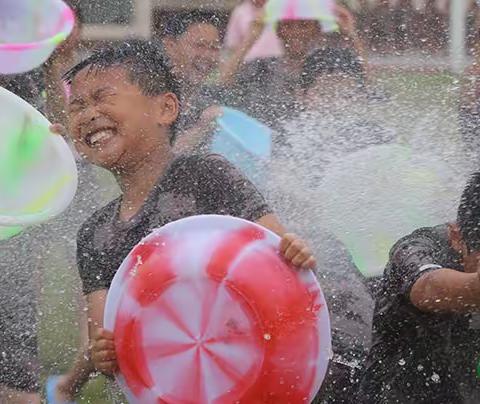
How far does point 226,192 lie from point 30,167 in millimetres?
416

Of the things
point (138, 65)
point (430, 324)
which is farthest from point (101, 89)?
point (430, 324)

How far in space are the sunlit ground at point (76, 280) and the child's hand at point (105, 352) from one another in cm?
41

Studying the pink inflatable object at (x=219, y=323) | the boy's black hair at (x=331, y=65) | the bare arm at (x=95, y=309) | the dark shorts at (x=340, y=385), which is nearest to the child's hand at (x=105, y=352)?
the pink inflatable object at (x=219, y=323)

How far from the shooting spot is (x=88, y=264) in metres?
2.28

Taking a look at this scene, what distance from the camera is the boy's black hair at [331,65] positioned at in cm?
276

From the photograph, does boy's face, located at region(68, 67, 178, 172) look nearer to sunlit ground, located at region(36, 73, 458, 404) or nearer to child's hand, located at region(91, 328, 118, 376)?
sunlit ground, located at region(36, 73, 458, 404)

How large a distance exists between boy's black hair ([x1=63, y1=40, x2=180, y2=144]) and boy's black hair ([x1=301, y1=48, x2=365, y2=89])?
0.43 m

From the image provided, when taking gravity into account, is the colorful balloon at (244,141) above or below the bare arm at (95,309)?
above

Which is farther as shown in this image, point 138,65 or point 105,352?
point 138,65

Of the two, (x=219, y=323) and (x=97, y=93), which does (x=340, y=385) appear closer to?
(x=219, y=323)

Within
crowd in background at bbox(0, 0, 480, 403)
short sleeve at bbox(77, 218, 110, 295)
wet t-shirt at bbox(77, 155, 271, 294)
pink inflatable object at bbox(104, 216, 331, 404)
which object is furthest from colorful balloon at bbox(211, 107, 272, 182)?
pink inflatable object at bbox(104, 216, 331, 404)

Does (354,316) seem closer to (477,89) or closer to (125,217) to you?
(125,217)

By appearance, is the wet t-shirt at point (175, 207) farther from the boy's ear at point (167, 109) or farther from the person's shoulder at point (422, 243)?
the person's shoulder at point (422, 243)

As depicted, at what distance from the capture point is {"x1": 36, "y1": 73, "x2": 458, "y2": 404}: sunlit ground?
96.9 inches
